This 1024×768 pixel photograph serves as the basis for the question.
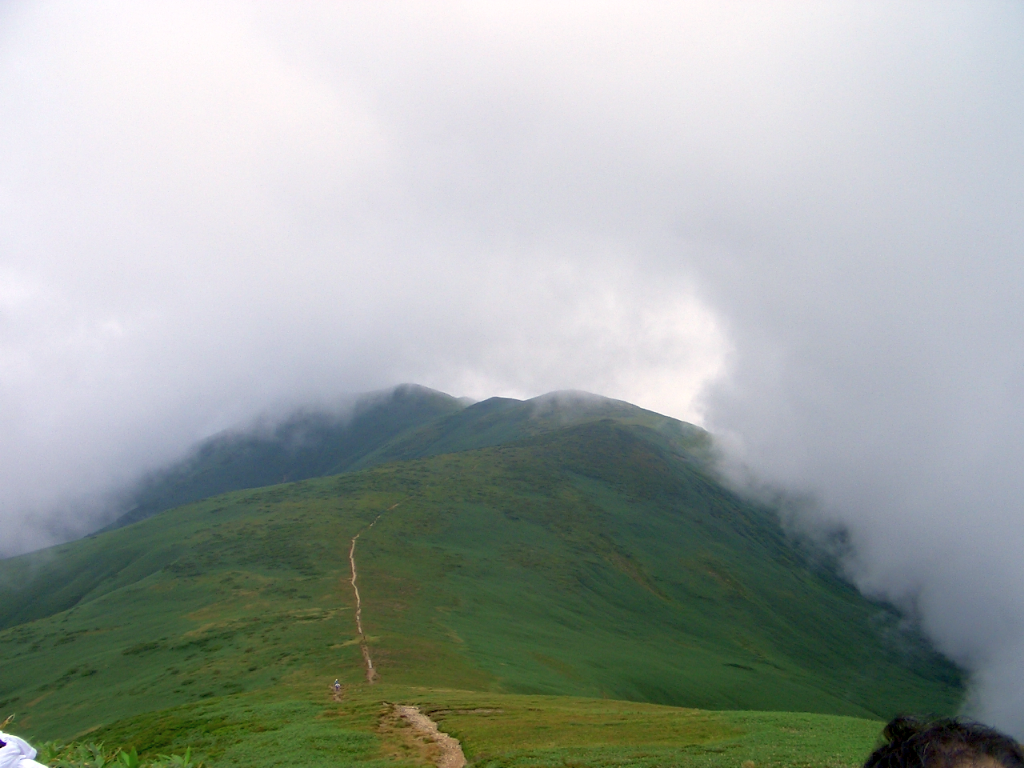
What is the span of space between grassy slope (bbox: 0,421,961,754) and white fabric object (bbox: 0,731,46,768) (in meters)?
51.1

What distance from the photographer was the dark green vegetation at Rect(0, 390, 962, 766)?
37.3 metres

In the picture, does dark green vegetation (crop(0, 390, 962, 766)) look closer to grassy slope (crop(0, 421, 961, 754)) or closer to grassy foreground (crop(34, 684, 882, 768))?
grassy foreground (crop(34, 684, 882, 768))

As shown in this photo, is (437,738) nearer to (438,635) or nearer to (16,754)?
(16,754)

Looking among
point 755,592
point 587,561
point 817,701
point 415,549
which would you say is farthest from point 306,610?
point 755,592

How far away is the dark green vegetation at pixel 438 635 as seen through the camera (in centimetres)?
3734

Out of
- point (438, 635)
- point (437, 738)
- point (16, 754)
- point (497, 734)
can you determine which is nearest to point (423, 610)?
point (438, 635)

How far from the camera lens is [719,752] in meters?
30.0

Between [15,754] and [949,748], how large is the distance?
755 centimetres

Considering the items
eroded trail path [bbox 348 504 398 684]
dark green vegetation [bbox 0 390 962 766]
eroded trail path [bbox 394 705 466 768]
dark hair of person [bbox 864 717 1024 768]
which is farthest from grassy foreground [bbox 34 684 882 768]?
dark hair of person [bbox 864 717 1024 768]

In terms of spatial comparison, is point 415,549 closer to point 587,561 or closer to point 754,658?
point 587,561

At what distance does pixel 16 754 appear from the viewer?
19.4 ft

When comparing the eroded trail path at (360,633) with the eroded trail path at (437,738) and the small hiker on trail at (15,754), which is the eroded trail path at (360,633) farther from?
the small hiker on trail at (15,754)

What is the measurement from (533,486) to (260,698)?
14240 cm

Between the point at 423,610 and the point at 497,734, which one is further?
the point at 423,610
